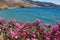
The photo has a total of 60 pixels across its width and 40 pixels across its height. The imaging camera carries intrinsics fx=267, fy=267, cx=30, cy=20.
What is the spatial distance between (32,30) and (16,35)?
0.54 metres

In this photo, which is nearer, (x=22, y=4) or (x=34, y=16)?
(x=34, y=16)

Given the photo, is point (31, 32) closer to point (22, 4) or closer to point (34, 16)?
point (34, 16)

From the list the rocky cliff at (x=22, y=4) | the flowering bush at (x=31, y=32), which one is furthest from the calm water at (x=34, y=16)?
the rocky cliff at (x=22, y=4)

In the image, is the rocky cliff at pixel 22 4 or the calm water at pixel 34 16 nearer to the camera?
the calm water at pixel 34 16

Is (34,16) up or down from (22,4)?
up

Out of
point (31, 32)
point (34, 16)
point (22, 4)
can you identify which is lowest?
point (22, 4)

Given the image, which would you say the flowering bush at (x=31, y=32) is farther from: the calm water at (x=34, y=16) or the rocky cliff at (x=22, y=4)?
the rocky cliff at (x=22, y=4)

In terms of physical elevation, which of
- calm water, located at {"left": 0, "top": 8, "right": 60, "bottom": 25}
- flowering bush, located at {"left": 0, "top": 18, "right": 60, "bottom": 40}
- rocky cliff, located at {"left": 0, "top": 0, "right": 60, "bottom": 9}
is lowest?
rocky cliff, located at {"left": 0, "top": 0, "right": 60, "bottom": 9}

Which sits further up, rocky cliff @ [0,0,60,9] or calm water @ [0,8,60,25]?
calm water @ [0,8,60,25]

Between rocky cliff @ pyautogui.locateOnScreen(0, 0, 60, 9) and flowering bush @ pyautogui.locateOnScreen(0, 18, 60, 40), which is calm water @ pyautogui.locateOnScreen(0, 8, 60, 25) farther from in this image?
rocky cliff @ pyautogui.locateOnScreen(0, 0, 60, 9)

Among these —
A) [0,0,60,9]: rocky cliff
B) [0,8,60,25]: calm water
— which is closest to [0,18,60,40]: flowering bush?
[0,8,60,25]: calm water

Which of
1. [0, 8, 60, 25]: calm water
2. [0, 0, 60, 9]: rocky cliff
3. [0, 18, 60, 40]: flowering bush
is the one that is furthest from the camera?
[0, 0, 60, 9]: rocky cliff

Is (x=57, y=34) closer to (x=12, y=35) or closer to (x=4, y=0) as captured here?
(x=12, y=35)

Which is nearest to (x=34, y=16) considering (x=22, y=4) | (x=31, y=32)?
(x=31, y=32)
